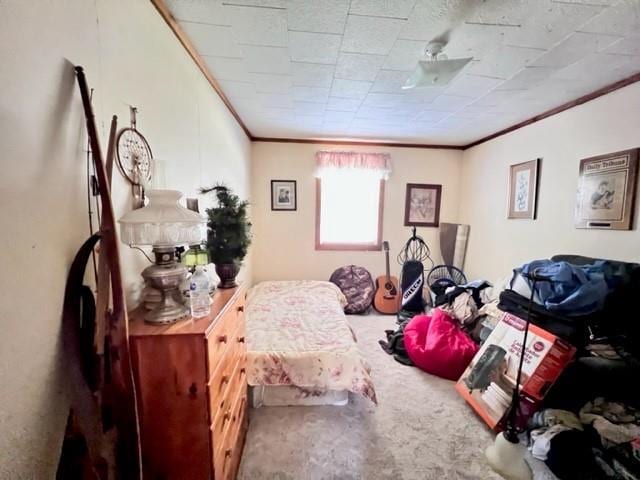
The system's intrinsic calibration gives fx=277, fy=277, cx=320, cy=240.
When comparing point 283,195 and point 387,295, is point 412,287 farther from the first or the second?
point 283,195

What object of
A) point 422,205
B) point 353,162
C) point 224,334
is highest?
point 353,162

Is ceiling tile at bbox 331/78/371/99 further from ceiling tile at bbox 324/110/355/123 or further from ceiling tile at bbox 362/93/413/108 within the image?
ceiling tile at bbox 324/110/355/123

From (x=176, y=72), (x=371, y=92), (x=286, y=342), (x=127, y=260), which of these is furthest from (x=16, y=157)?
(x=371, y=92)

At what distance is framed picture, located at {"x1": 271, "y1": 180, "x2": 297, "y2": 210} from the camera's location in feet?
12.2

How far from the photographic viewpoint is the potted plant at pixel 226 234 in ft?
4.58

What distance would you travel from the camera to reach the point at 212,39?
4.98ft

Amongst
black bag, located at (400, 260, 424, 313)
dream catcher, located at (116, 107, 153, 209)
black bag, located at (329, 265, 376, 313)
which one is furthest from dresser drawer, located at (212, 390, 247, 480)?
black bag, located at (400, 260, 424, 313)

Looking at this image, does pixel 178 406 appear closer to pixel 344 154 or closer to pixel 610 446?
pixel 610 446

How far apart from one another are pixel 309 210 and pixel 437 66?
249 centimetres

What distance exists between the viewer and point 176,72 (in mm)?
1452

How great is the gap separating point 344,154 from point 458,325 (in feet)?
7.94

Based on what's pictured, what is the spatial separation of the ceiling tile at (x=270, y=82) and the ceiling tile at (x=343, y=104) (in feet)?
1.36

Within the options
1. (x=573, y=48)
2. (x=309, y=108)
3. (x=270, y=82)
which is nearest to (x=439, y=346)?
(x=573, y=48)

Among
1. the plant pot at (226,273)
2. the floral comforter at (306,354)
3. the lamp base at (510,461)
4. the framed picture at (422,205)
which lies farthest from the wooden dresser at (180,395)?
the framed picture at (422,205)
